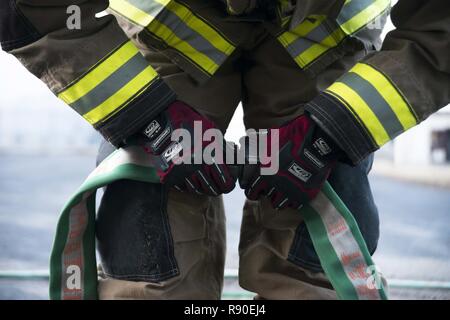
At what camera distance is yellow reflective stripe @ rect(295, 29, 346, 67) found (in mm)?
1260

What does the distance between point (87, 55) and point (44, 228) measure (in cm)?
176

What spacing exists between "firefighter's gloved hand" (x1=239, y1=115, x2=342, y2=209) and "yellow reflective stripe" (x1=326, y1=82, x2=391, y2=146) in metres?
0.06

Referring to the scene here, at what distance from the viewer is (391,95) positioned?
115 cm

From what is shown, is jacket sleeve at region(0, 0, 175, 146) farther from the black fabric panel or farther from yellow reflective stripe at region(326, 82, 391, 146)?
yellow reflective stripe at region(326, 82, 391, 146)

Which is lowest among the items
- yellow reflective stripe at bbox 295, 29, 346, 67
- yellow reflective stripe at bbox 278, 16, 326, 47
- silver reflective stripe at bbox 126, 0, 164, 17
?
yellow reflective stripe at bbox 295, 29, 346, 67

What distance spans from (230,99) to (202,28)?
0.53 feet

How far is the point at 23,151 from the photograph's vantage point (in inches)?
193

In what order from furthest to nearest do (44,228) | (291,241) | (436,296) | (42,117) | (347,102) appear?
(42,117), (44,228), (436,296), (291,241), (347,102)

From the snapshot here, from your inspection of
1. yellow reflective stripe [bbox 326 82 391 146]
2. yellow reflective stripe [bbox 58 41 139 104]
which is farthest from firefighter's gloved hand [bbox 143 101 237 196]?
yellow reflective stripe [bbox 326 82 391 146]

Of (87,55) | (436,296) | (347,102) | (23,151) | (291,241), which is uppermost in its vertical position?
(23,151)

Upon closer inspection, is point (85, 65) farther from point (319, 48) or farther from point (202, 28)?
point (319, 48)
